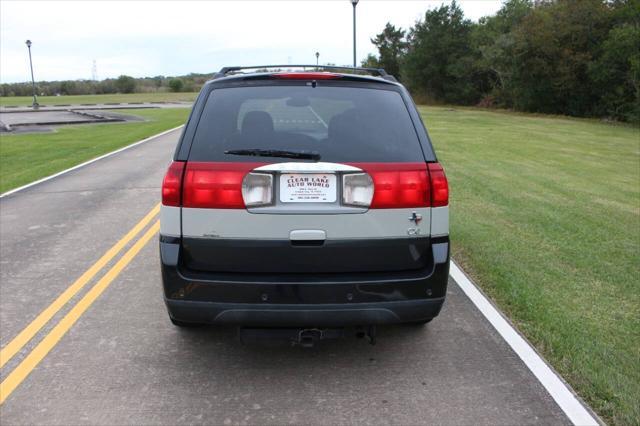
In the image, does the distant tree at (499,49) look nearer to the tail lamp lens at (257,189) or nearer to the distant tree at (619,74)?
the distant tree at (619,74)

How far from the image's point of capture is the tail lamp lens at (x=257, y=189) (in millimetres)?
3258

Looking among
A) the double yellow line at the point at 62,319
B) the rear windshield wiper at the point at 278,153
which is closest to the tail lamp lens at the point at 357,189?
the rear windshield wiper at the point at 278,153

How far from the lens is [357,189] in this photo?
3.30 m

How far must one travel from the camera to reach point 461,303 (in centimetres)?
489

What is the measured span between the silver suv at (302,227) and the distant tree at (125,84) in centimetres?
9319

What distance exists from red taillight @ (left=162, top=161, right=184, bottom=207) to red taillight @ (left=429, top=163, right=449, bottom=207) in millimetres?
1431

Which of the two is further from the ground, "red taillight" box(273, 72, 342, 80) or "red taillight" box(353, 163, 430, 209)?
"red taillight" box(273, 72, 342, 80)

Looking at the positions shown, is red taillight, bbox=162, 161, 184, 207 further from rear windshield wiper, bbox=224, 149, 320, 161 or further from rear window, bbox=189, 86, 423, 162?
rear windshield wiper, bbox=224, 149, 320, 161

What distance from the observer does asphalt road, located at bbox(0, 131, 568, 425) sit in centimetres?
322

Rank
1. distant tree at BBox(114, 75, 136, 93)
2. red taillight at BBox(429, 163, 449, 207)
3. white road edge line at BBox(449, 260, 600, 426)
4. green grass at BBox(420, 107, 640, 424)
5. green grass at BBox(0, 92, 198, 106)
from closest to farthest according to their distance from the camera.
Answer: white road edge line at BBox(449, 260, 600, 426) → red taillight at BBox(429, 163, 449, 207) → green grass at BBox(420, 107, 640, 424) → green grass at BBox(0, 92, 198, 106) → distant tree at BBox(114, 75, 136, 93)

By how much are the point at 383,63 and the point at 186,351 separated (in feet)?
267

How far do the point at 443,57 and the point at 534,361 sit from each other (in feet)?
190

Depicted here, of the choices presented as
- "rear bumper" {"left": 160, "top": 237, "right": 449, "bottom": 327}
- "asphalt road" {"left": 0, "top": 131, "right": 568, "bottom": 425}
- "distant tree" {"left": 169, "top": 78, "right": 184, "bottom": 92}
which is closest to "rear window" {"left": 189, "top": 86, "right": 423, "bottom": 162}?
"rear bumper" {"left": 160, "top": 237, "right": 449, "bottom": 327}

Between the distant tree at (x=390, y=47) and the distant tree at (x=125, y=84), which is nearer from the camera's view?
the distant tree at (x=390, y=47)
